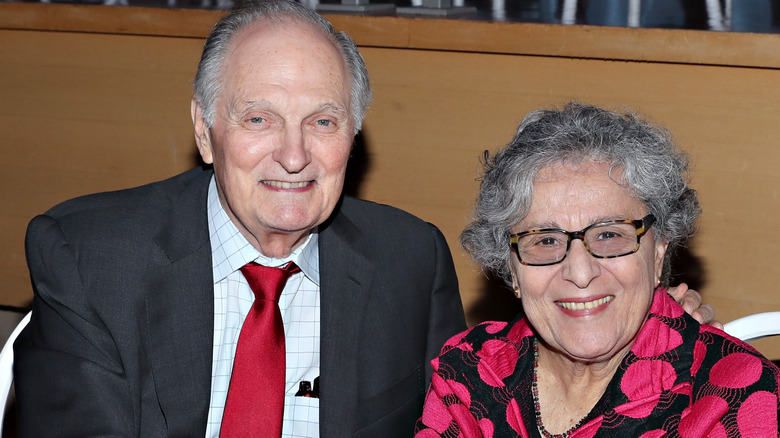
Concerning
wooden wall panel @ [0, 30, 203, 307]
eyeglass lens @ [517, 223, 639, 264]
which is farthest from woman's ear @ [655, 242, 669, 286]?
wooden wall panel @ [0, 30, 203, 307]

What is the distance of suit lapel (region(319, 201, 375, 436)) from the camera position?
196 cm

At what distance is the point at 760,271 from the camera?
7.91 ft

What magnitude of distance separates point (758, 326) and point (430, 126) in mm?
1073

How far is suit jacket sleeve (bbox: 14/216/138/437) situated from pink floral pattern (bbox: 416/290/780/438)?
638 millimetres

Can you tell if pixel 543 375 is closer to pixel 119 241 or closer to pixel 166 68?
pixel 119 241

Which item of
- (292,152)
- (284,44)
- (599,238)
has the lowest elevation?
(599,238)

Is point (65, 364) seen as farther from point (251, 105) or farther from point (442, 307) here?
point (442, 307)

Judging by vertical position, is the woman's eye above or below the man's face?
below

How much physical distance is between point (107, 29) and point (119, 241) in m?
1.19

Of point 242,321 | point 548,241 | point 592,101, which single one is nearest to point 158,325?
point 242,321

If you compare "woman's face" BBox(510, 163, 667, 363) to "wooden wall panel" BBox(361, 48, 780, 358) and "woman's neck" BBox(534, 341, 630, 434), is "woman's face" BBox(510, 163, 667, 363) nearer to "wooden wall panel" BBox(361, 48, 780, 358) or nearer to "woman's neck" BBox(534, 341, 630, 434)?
"woman's neck" BBox(534, 341, 630, 434)

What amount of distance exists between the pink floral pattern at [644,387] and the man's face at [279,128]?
0.46m

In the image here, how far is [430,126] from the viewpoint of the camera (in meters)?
2.64

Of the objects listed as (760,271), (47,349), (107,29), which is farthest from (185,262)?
(760,271)
